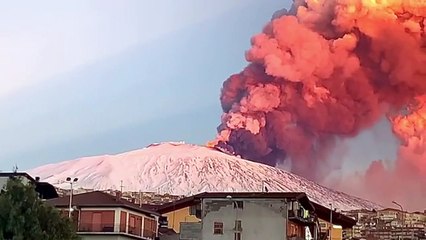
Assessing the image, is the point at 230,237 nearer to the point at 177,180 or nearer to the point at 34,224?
the point at 34,224

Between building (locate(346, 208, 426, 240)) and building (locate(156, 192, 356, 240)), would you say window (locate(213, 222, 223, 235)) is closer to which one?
building (locate(156, 192, 356, 240))

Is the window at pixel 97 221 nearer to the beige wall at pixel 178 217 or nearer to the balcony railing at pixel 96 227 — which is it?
the balcony railing at pixel 96 227

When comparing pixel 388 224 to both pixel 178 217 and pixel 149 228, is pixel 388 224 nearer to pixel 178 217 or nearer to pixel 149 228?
pixel 178 217

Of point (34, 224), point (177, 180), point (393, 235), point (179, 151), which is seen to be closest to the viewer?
point (34, 224)

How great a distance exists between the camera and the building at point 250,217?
6569cm

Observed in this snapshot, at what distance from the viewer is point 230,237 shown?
217ft

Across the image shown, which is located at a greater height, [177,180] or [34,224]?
[177,180]

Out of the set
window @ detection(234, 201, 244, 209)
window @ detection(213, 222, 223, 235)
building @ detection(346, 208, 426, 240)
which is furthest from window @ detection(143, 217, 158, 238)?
building @ detection(346, 208, 426, 240)

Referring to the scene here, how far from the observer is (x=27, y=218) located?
141 ft

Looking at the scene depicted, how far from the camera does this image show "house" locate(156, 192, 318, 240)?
65.7m

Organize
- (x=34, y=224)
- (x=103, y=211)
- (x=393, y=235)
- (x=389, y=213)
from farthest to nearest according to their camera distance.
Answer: (x=389, y=213), (x=393, y=235), (x=103, y=211), (x=34, y=224)

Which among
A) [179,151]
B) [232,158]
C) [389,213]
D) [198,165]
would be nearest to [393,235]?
[389,213]

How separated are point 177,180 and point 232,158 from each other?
42.2 ft

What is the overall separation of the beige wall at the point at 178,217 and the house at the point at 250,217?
20.5ft
